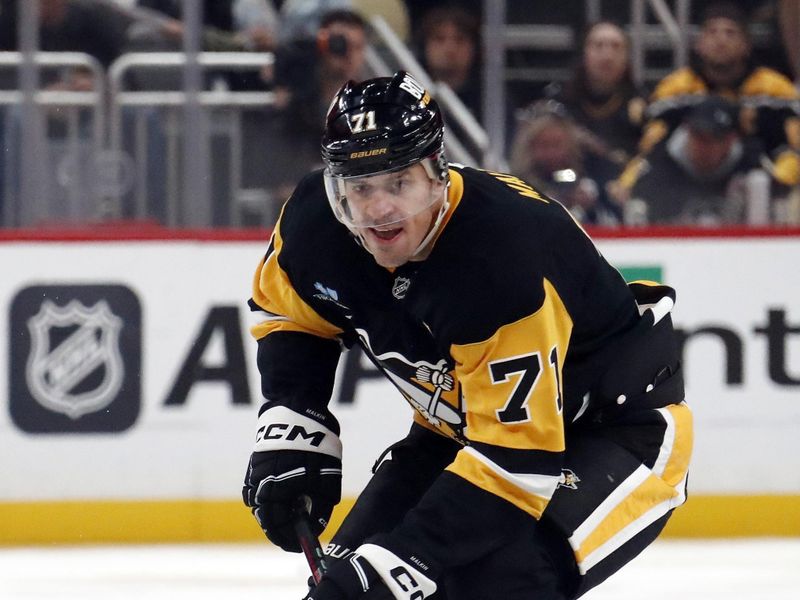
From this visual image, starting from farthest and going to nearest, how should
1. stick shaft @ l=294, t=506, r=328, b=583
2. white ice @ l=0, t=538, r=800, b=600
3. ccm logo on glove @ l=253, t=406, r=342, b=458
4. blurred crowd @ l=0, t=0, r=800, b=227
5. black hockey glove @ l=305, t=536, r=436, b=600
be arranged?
1. blurred crowd @ l=0, t=0, r=800, b=227
2. white ice @ l=0, t=538, r=800, b=600
3. ccm logo on glove @ l=253, t=406, r=342, b=458
4. stick shaft @ l=294, t=506, r=328, b=583
5. black hockey glove @ l=305, t=536, r=436, b=600

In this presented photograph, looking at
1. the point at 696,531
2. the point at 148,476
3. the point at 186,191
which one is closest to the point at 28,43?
the point at 186,191

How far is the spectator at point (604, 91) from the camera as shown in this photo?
5.17 meters

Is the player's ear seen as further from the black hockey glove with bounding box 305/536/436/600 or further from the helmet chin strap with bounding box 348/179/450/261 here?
the black hockey glove with bounding box 305/536/436/600

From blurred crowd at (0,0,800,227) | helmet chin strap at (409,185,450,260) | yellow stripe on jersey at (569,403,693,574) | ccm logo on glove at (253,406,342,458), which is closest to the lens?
helmet chin strap at (409,185,450,260)

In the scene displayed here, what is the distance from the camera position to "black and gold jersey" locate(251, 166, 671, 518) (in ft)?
7.64

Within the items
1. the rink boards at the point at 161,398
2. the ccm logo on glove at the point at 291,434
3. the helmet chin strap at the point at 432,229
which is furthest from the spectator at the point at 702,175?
the helmet chin strap at the point at 432,229

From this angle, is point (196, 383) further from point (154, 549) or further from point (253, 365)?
point (154, 549)

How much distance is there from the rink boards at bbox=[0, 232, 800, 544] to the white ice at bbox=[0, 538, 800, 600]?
0.13 metres

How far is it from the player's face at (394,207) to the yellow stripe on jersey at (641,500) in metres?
0.56

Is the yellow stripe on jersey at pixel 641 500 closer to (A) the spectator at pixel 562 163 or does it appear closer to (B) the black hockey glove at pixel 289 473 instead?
(B) the black hockey glove at pixel 289 473

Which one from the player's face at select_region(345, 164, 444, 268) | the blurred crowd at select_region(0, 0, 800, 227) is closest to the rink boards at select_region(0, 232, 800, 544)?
the blurred crowd at select_region(0, 0, 800, 227)

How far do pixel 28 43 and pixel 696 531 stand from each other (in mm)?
2779

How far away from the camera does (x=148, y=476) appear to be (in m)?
4.98

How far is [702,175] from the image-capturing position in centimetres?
523
